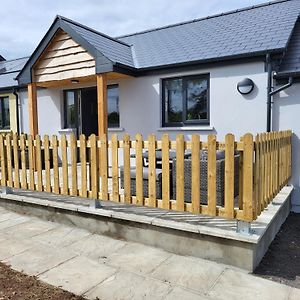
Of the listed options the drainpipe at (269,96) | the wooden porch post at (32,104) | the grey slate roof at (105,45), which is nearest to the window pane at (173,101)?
the grey slate roof at (105,45)

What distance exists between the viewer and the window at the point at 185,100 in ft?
26.2

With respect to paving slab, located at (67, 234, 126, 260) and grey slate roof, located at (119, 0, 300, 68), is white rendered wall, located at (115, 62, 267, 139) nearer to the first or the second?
grey slate roof, located at (119, 0, 300, 68)

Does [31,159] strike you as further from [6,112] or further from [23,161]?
[6,112]

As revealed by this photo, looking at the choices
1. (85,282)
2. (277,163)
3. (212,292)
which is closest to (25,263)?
(85,282)

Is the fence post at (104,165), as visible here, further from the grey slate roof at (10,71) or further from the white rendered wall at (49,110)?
the grey slate roof at (10,71)

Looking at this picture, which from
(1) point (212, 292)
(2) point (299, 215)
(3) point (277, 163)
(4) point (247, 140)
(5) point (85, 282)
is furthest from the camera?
(2) point (299, 215)

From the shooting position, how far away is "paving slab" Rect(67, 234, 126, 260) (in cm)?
394

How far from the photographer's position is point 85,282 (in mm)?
3225

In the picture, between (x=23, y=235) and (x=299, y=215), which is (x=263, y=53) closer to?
(x=299, y=215)

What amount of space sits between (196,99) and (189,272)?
5562 mm

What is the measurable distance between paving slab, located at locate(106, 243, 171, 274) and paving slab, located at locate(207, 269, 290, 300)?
81cm

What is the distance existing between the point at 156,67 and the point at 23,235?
5.53m

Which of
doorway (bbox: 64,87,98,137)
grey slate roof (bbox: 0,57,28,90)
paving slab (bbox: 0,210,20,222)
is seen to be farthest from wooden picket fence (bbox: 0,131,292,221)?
grey slate roof (bbox: 0,57,28,90)

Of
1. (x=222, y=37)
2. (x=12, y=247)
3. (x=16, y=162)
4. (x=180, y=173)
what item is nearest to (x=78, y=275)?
(x=12, y=247)
